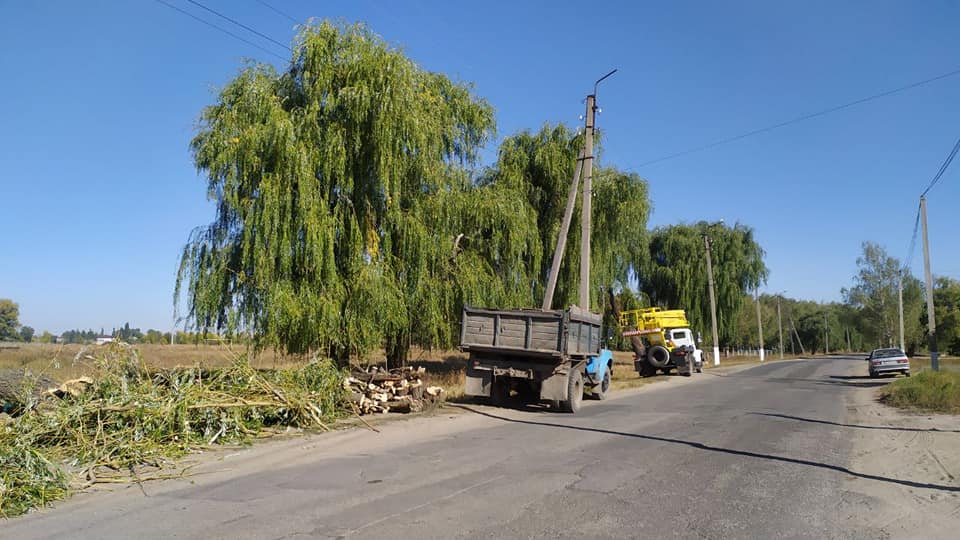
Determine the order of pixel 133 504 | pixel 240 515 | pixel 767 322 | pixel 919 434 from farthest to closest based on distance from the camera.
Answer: pixel 767 322 → pixel 919 434 → pixel 133 504 → pixel 240 515

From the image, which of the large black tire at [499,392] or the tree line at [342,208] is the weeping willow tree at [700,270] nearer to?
the tree line at [342,208]

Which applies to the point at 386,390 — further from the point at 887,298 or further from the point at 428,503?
the point at 887,298

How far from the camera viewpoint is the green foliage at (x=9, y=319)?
9012 cm

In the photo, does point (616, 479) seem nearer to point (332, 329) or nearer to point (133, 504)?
point (133, 504)

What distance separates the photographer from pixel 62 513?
5.97m

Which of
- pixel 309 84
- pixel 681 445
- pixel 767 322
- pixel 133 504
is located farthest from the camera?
pixel 767 322

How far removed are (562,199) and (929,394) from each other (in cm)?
1332

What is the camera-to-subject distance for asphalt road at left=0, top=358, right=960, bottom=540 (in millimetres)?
5312

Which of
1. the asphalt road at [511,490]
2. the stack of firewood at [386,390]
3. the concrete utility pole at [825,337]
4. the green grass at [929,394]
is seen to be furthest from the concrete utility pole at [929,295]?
the concrete utility pole at [825,337]

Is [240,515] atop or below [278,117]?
below

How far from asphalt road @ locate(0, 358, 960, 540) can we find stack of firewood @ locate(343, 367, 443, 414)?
1872 millimetres

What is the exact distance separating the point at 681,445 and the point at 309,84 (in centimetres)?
1202

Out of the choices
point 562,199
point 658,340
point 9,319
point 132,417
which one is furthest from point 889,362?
point 9,319

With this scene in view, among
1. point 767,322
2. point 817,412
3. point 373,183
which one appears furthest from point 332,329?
point 767,322
